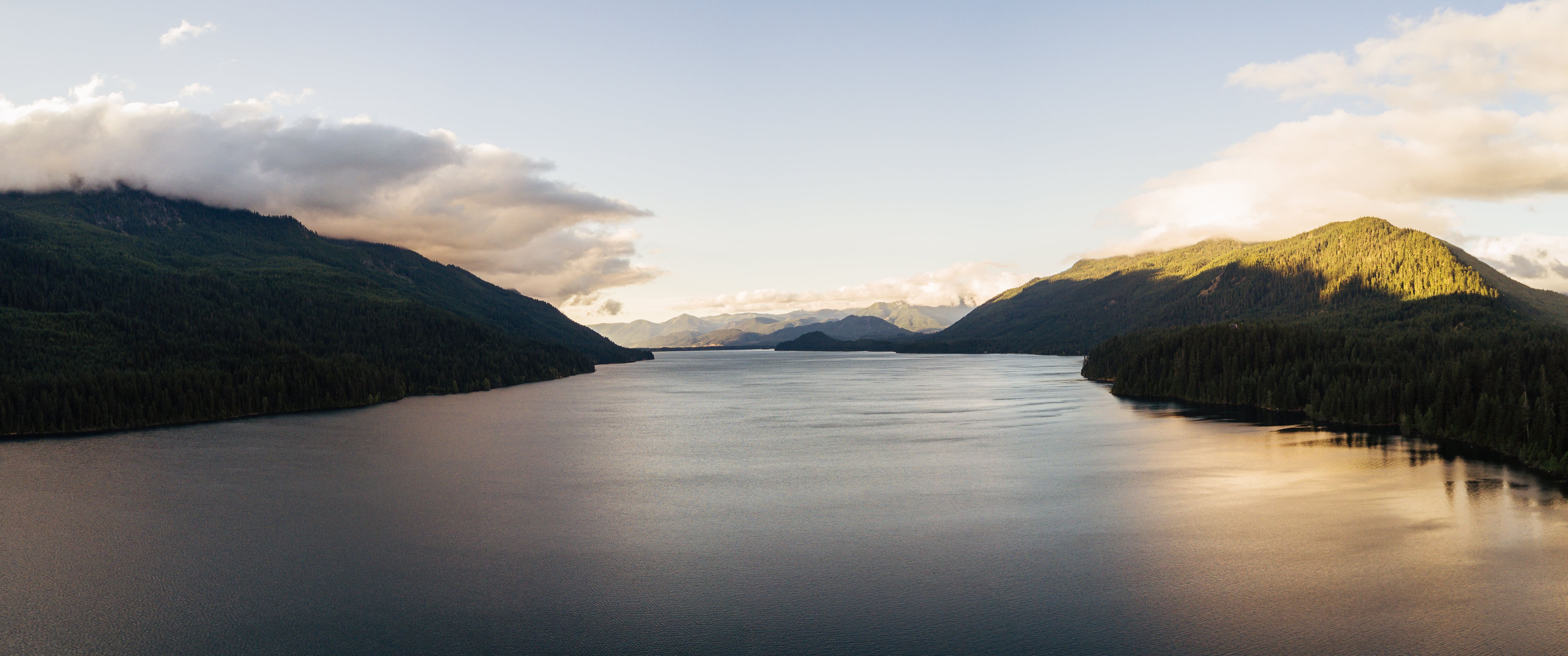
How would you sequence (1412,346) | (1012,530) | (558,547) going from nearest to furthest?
(558,547) < (1012,530) < (1412,346)

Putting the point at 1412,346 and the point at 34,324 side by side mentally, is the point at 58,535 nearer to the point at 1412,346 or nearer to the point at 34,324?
the point at 34,324

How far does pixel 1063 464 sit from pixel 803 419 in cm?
4953

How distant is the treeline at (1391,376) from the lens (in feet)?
233

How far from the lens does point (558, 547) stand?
4012 cm

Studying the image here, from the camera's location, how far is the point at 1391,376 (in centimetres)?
9988

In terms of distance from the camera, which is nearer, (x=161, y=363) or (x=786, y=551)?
(x=786, y=551)

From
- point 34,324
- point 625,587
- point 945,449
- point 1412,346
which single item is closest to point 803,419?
point 945,449

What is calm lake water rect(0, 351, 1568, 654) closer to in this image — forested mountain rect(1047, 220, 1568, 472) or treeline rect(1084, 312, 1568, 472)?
forested mountain rect(1047, 220, 1568, 472)

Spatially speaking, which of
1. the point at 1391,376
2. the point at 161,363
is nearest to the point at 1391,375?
the point at 1391,376

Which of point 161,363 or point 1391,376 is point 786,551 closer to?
point 1391,376

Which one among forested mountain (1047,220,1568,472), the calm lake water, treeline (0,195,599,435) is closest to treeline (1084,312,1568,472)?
forested mountain (1047,220,1568,472)

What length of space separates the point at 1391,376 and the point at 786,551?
97532 millimetres

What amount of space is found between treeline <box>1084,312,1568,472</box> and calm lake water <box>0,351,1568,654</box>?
609cm

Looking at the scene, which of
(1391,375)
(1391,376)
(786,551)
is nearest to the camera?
(786,551)
